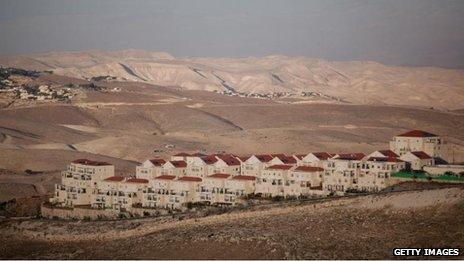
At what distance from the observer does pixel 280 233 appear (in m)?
37.5

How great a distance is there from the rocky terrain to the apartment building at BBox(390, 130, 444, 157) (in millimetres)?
12762

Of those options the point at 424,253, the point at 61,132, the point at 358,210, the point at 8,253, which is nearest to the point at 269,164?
the point at 358,210

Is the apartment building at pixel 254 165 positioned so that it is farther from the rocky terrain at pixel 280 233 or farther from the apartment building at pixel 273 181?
the rocky terrain at pixel 280 233

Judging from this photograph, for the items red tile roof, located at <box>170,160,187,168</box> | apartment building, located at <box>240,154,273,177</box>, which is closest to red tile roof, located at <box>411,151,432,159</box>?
apartment building, located at <box>240,154,273,177</box>

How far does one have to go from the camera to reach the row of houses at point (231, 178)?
1844 inches

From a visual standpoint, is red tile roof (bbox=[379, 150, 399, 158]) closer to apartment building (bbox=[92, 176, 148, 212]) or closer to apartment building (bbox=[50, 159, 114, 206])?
apartment building (bbox=[92, 176, 148, 212])

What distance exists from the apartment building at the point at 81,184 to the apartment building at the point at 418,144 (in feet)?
56.2

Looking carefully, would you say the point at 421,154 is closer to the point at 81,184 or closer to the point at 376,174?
the point at 376,174

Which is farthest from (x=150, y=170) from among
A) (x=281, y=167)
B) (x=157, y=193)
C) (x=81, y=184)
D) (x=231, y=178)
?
(x=281, y=167)

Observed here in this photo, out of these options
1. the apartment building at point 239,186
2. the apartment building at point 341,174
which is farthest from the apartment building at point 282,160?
the apartment building at point 341,174

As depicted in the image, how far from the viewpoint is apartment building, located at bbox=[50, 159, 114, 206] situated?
168ft

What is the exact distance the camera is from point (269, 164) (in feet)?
169

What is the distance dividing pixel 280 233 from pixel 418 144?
17.3 m

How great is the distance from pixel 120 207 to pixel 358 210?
52.1 feet
